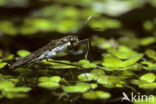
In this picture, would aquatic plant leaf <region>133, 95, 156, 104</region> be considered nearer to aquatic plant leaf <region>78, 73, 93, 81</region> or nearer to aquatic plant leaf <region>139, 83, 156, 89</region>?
aquatic plant leaf <region>139, 83, 156, 89</region>

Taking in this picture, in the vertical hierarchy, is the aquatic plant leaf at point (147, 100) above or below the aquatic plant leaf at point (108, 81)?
below

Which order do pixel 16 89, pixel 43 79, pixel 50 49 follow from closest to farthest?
pixel 16 89 < pixel 43 79 < pixel 50 49

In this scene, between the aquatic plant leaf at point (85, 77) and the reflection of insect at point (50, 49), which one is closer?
the aquatic plant leaf at point (85, 77)

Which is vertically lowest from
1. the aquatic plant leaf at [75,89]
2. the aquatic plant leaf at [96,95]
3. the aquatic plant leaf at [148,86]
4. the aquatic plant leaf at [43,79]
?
the aquatic plant leaf at [148,86]

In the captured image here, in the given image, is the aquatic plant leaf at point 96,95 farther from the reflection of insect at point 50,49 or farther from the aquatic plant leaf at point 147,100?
the reflection of insect at point 50,49

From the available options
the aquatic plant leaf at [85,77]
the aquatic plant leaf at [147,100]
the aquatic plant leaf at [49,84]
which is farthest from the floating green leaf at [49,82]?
the aquatic plant leaf at [147,100]

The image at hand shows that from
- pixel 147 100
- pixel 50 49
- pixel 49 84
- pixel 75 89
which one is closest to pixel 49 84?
pixel 49 84

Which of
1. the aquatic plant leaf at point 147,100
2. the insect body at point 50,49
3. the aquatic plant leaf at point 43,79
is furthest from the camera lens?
the insect body at point 50,49

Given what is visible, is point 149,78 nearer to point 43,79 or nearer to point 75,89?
point 75,89

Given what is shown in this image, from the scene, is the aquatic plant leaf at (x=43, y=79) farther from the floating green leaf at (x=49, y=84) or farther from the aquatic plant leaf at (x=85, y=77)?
the aquatic plant leaf at (x=85, y=77)

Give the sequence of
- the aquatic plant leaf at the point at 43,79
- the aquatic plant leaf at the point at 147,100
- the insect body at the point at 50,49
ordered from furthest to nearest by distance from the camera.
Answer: the insect body at the point at 50,49
the aquatic plant leaf at the point at 43,79
the aquatic plant leaf at the point at 147,100

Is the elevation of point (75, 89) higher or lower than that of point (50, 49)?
lower
